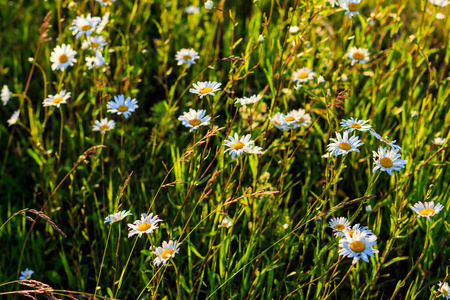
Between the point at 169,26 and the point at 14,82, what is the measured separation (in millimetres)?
1152

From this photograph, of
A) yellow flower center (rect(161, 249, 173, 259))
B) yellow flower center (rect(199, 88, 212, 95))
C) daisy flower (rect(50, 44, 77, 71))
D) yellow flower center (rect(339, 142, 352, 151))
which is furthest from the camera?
daisy flower (rect(50, 44, 77, 71))

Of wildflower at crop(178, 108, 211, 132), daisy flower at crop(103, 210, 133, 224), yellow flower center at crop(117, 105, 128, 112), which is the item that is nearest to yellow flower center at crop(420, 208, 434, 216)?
wildflower at crop(178, 108, 211, 132)

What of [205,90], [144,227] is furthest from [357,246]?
[205,90]

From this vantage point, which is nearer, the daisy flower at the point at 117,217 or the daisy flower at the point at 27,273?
the daisy flower at the point at 117,217

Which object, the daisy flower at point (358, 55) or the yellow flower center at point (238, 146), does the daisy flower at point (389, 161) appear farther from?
the daisy flower at point (358, 55)

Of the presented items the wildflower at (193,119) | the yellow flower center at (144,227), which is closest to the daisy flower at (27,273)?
the yellow flower center at (144,227)

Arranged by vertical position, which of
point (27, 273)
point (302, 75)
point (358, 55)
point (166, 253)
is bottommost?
point (27, 273)

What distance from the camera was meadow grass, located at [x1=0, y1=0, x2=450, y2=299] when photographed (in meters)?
1.69

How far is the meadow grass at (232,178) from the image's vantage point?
1.69m

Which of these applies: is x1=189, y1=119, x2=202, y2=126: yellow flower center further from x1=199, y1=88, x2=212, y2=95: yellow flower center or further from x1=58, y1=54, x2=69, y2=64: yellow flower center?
x1=58, y1=54, x2=69, y2=64: yellow flower center

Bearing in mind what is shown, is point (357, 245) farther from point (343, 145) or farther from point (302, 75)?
point (302, 75)

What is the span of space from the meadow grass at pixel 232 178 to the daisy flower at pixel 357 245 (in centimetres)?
16

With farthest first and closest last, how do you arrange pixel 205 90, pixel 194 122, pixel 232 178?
pixel 232 178 < pixel 194 122 < pixel 205 90

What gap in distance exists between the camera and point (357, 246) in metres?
1.32
